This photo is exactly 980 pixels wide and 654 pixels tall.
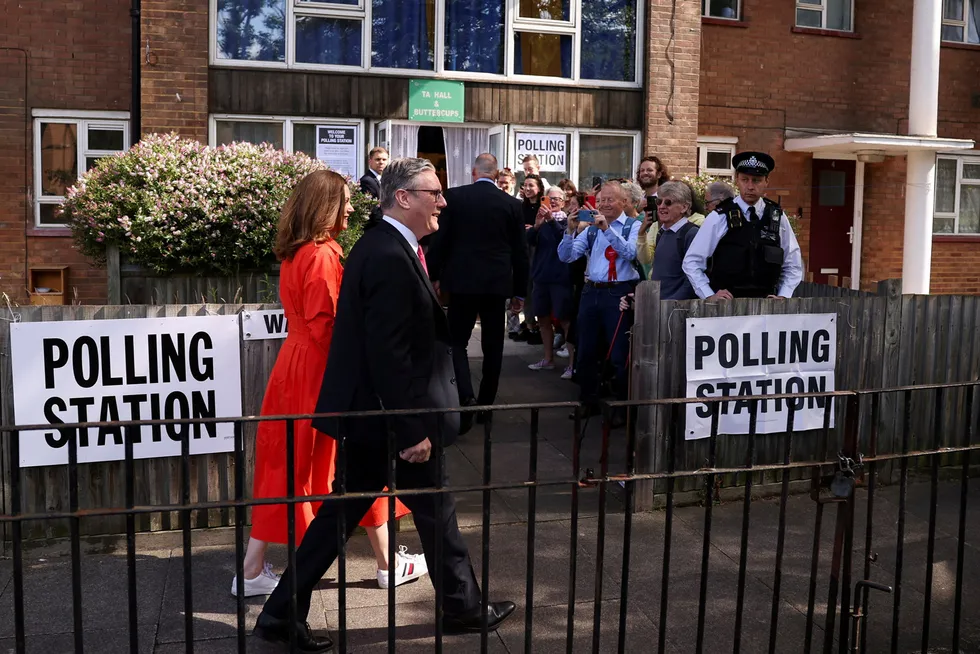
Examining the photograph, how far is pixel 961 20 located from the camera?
16.6 meters

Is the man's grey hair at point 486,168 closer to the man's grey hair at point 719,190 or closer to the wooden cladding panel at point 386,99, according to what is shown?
the man's grey hair at point 719,190

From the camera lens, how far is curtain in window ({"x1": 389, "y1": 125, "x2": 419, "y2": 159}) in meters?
12.7

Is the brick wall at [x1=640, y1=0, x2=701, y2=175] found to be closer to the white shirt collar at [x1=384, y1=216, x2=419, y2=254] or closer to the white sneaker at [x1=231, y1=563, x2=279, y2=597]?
the white shirt collar at [x1=384, y1=216, x2=419, y2=254]

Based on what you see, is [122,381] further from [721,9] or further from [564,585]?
[721,9]

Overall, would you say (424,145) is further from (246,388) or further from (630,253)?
(246,388)

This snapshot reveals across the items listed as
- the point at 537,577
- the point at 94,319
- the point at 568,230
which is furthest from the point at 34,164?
the point at 537,577

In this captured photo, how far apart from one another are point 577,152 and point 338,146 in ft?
10.7

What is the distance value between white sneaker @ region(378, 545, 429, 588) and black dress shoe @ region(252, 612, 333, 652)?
648 mm

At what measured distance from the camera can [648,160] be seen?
8.62 meters

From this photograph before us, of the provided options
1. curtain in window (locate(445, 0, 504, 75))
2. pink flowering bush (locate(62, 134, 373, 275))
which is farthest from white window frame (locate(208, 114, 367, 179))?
pink flowering bush (locate(62, 134, 373, 275))

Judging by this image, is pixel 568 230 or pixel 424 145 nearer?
pixel 568 230

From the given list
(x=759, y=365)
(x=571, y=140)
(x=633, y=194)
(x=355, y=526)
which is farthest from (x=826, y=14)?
(x=355, y=526)

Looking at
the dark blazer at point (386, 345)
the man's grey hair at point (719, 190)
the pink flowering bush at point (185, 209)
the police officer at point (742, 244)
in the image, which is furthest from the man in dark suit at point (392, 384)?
the man's grey hair at point (719, 190)

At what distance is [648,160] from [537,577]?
15.6 ft
